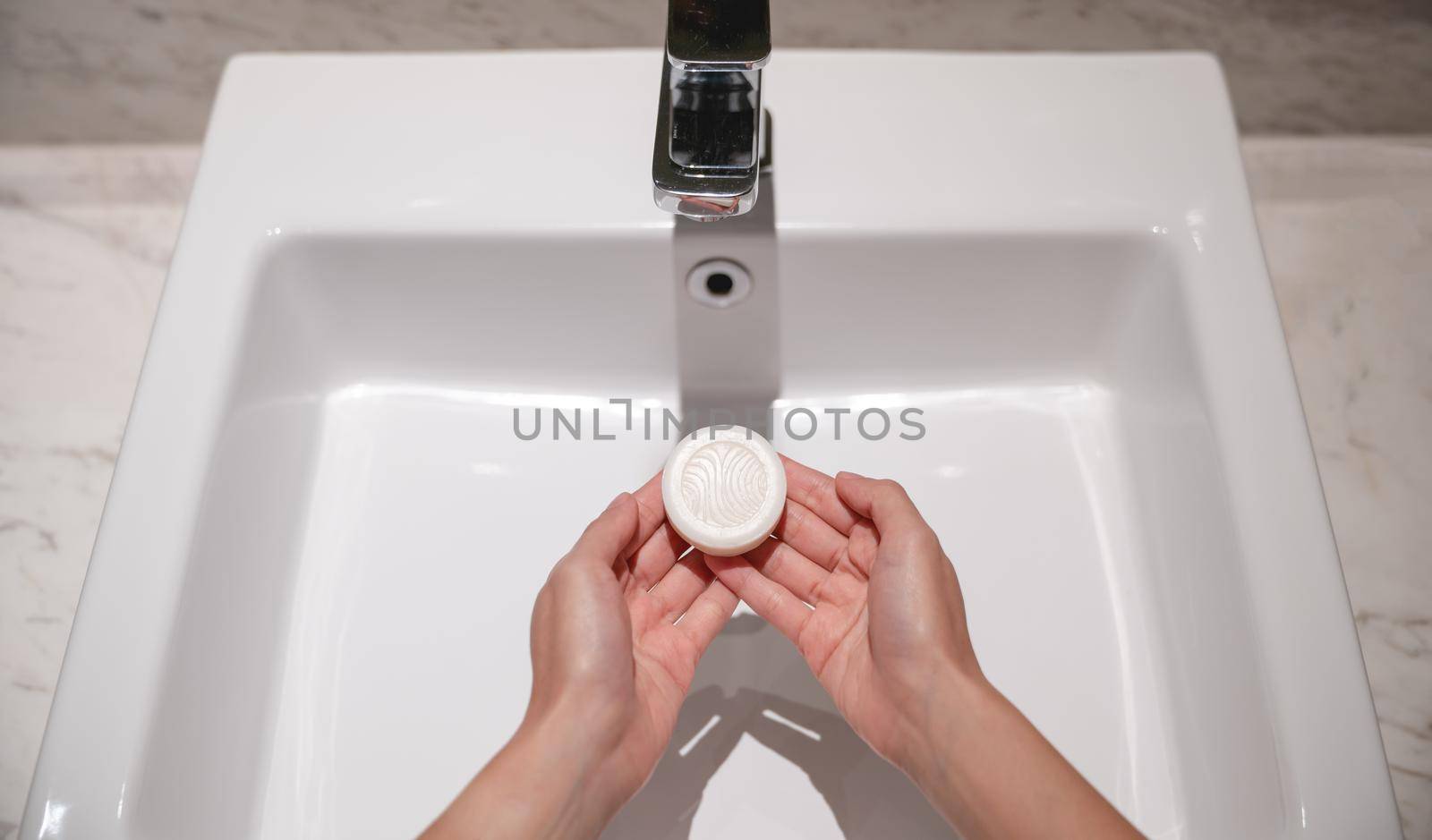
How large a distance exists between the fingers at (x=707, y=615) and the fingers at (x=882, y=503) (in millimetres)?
107

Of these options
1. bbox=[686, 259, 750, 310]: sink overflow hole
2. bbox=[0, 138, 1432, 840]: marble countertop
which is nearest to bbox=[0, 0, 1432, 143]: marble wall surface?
bbox=[0, 138, 1432, 840]: marble countertop

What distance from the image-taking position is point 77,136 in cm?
84

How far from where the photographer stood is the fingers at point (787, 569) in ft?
2.17

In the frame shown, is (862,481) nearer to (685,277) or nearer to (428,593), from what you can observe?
(685,277)

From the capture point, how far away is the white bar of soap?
0.61 meters

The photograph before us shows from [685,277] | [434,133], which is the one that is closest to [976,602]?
[685,277]

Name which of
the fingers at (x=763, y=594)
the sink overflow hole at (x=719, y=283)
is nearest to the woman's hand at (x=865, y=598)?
the fingers at (x=763, y=594)

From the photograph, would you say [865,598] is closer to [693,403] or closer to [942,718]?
[942,718]

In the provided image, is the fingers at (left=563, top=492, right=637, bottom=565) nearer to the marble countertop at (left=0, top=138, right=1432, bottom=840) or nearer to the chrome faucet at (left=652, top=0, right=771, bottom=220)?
the chrome faucet at (left=652, top=0, right=771, bottom=220)

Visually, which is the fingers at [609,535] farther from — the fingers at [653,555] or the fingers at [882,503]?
the fingers at [882,503]

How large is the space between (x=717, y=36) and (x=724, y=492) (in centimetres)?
28

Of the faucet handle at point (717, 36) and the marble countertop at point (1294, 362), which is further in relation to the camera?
the marble countertop at point (1294, 362)

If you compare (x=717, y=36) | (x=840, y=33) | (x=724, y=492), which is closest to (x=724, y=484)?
(x=724, y=492)

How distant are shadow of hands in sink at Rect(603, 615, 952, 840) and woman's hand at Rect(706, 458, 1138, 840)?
0.12 ft
